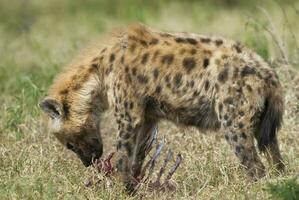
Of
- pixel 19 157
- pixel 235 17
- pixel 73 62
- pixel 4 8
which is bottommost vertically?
pixel 4 8

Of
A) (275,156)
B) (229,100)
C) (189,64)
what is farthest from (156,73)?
(275,156)

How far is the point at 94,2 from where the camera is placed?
14508 mm

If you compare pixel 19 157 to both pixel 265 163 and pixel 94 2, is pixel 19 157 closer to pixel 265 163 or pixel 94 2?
pixel 265 163

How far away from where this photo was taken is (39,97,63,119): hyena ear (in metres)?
7.79

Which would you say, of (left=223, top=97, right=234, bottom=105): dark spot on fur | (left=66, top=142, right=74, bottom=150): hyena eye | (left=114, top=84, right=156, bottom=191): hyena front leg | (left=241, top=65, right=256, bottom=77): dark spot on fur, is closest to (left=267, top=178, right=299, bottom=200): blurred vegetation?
(left=223, top=97, right=234, bottom=105): dark spot on fur

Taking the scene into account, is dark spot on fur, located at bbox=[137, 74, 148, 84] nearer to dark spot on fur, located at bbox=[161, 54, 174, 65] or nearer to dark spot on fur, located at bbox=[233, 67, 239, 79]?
dark spot on fur, located at bbox=[161, 54, 174, 65]

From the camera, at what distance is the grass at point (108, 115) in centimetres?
704

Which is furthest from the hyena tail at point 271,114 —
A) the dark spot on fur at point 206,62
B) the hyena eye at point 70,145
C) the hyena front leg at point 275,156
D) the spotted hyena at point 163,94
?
the hyena eye at point 70,145

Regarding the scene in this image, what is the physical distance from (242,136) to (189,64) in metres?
0.64

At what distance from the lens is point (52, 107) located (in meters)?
7.81

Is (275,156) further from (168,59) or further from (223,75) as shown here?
(168,59)

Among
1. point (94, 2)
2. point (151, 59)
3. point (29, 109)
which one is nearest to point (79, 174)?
point (151, 59)

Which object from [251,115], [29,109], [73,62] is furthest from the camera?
[29,109]

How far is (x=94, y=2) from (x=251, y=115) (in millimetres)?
7682
